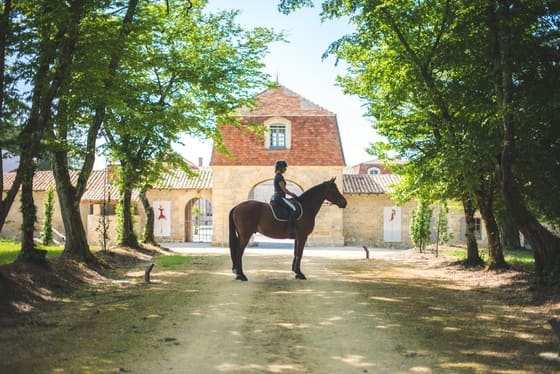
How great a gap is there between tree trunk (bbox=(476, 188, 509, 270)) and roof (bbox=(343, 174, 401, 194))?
58.4 feet

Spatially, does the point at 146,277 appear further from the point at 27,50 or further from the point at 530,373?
the point at 530,373

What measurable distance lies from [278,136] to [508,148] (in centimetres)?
2274

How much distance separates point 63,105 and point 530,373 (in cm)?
1033

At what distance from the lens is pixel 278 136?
105ft

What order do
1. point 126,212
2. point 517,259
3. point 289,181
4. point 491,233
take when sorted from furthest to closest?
point 289,181
point 126,212
point 517,259
point 491,233

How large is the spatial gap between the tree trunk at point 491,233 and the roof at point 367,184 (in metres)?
17.8

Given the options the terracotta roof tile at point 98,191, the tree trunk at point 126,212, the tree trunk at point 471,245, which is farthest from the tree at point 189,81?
the terracotta roof tile at point 98,191

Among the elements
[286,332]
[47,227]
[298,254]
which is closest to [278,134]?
[47,227]

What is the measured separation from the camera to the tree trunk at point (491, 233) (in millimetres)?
14021

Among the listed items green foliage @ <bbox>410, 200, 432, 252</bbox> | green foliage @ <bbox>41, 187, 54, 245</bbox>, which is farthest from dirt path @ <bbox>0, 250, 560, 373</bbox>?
green foliage @ <bbox>41, 187, 54, 245</bbox>

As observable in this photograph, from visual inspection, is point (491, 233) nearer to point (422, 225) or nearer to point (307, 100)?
point (422, 225)

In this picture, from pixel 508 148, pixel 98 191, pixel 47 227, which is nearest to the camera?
pixel 508 148

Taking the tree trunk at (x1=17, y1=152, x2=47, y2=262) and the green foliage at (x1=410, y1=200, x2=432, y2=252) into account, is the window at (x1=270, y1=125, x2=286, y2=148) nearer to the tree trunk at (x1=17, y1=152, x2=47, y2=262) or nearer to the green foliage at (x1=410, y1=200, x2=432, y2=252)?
the green foliage at (x1=410, y1=200, x2=432, y2=252)

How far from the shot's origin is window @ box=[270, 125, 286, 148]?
3200 centimetres
